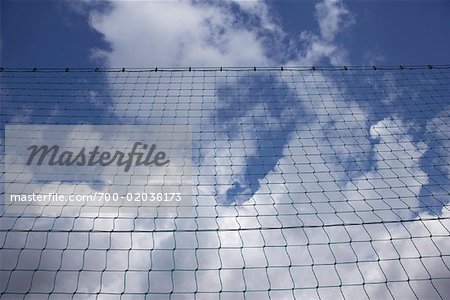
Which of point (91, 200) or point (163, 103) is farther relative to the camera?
point (163, 103)

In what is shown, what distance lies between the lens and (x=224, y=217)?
13.2 ft

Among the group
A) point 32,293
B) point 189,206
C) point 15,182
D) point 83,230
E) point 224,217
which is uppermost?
point 15,182

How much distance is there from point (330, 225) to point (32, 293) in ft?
8.57

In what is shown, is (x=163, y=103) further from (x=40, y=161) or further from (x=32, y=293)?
(x=32, y=293)

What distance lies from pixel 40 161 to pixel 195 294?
2944 mm

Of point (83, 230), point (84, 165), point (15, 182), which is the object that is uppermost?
point (84, 165)

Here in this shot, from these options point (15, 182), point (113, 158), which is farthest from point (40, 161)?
point (113, 158)

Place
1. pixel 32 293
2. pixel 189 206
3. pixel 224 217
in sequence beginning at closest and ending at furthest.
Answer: pixel 32 293
pixel 224 217
pixel 189 206

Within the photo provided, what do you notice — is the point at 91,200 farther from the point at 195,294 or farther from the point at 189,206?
the point at 195,294

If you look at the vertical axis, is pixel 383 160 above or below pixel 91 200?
above

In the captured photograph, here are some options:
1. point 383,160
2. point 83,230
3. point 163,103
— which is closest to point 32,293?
point 83,230

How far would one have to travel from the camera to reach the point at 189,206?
4.34 meters

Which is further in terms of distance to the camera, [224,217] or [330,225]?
[224,217]

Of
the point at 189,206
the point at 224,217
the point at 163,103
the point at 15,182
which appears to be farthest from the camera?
the point at 163,103
